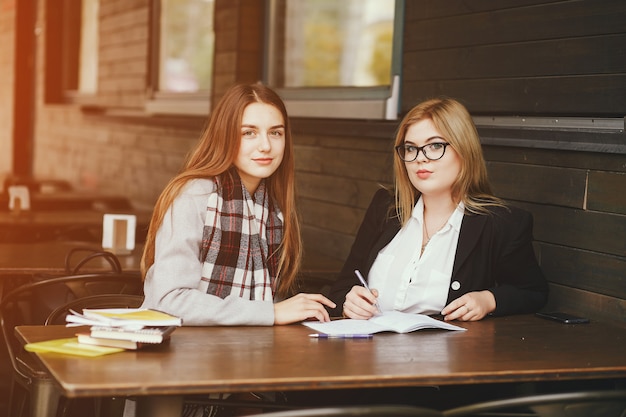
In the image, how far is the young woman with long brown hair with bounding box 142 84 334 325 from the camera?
110 inches

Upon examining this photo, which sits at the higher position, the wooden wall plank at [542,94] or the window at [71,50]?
the window at [71,50]

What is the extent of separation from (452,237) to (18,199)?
9.94 feet

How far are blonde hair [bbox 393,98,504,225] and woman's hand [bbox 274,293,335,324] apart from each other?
2.30ft

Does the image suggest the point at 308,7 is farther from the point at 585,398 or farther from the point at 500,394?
the point at 585,398

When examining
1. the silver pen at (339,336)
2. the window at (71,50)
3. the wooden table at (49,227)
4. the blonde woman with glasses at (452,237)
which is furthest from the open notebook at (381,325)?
the window at (71,50)

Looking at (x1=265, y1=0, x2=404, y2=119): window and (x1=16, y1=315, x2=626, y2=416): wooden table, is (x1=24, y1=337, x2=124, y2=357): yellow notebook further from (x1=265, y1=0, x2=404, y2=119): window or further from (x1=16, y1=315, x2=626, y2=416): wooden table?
(x1=265, y1=0, x2=404, y2=119): window

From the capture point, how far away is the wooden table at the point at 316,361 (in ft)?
6.84

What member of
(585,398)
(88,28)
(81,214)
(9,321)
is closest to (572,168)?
(585,398)

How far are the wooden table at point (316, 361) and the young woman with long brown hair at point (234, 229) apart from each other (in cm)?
9

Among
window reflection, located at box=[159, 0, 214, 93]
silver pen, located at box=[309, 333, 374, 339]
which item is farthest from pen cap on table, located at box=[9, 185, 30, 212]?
silver pen, located at box=[309, 333, 374, 339]

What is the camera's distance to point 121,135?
862 cm

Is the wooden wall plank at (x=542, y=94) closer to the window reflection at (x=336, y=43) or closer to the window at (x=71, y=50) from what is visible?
the window reflection at (x=336, y=43)

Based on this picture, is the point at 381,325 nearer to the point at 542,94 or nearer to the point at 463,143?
the point at 463,143

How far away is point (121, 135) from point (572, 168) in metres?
5.78
